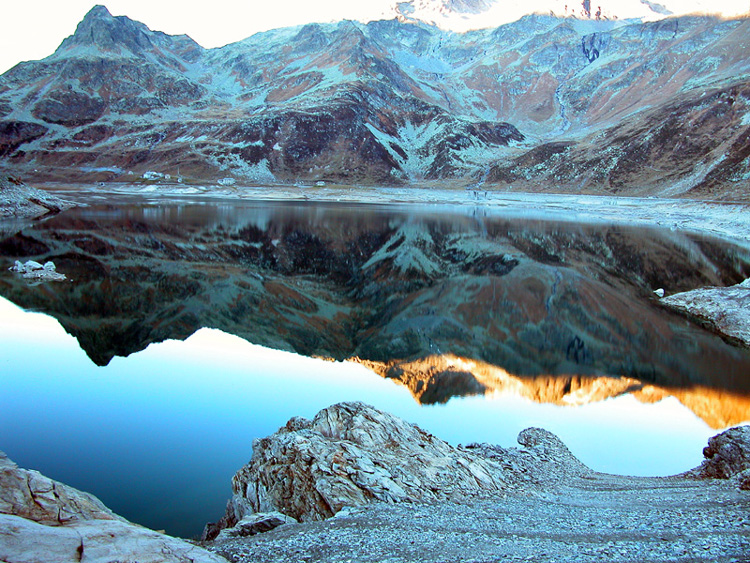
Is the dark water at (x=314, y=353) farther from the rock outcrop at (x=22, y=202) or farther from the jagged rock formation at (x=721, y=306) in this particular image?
the rock outcrop at (x=22, y=202)

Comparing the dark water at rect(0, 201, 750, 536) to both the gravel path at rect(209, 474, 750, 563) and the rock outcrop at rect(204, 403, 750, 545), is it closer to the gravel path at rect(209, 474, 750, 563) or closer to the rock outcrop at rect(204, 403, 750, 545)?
the rock outcrop at rect(204, 403, 750, 545)

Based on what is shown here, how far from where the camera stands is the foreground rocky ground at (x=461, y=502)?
7.83 m

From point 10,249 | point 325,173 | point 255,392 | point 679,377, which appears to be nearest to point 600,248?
point 679,377

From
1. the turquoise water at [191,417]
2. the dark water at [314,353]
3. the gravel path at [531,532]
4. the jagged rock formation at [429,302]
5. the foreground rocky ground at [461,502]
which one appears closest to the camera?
the gravel path at [531,532]

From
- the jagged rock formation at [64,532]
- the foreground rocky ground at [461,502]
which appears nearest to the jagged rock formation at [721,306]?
the foreground rocky ground at [461,502]

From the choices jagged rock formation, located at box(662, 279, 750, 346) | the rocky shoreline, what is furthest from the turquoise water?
jagged rock formation, located at box(662, 279, 750, 346)

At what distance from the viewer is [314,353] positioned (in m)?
23.9

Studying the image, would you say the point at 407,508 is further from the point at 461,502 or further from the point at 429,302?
the point at 429,302

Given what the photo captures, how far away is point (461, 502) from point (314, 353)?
14423mm

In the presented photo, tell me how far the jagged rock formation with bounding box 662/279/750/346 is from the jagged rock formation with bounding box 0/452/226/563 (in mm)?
26845

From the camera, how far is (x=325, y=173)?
168875 millimetres

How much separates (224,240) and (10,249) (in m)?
19.1

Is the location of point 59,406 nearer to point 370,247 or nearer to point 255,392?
point 255,392

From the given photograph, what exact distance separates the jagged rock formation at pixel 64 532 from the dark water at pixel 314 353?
3.59 metres
